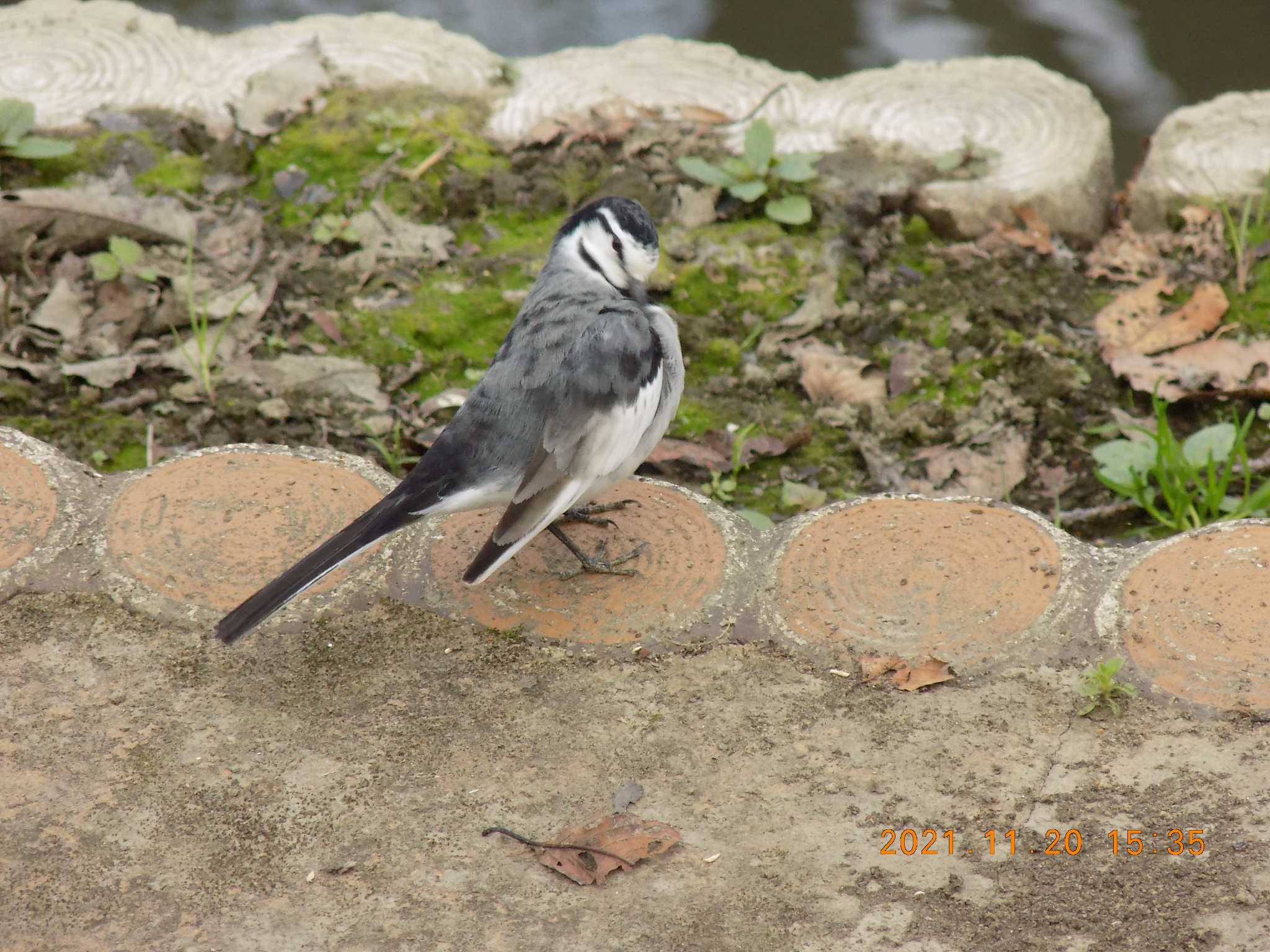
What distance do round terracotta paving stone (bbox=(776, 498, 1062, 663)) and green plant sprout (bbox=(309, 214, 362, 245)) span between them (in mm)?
2376

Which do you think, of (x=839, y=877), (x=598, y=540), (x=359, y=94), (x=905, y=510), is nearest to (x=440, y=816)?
(x=839, y=877)

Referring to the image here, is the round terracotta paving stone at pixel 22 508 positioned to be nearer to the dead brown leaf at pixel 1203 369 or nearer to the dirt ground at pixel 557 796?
the dirt ground at pixel 557 796

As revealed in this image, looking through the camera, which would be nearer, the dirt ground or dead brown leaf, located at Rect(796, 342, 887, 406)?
the dirt ground

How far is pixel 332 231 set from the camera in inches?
203

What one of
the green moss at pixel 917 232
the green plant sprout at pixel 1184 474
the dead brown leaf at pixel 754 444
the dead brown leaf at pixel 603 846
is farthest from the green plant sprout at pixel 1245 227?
the dead brown leaf at pixel 603 846

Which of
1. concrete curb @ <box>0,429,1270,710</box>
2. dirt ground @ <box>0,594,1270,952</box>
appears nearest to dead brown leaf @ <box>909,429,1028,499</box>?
concrete curb @ <box>0,429,1270,710</box>

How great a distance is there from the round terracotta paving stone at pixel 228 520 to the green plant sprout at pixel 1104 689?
5.73 ft

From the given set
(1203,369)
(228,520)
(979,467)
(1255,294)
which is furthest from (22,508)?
(1255,294)

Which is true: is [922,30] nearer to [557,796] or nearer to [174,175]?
[174,175]

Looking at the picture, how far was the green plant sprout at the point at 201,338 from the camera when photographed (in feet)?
14.9

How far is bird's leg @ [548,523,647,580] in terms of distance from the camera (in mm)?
3504

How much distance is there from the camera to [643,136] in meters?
5.49
